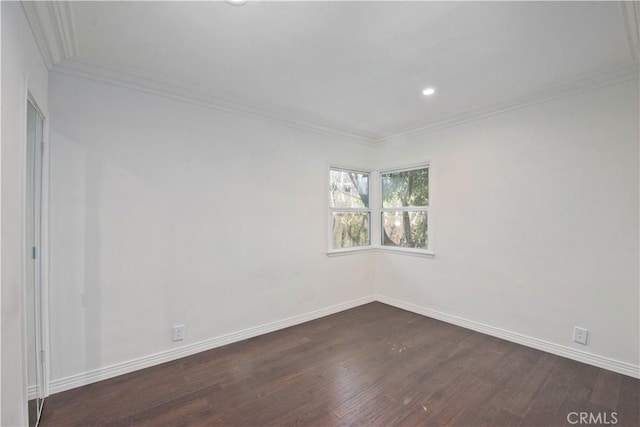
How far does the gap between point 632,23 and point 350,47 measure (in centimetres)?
178

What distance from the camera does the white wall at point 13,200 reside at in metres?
1.35

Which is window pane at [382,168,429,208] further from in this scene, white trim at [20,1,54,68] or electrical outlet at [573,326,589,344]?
white trim at [20,1,54,68]

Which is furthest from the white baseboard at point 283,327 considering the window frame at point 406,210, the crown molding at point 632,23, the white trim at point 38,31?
the crown molding at point 632,23

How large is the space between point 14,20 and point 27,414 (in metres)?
2.17

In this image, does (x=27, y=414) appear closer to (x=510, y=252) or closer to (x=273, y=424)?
(x=273, y=424)

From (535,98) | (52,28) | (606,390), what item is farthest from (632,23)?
(52,28)

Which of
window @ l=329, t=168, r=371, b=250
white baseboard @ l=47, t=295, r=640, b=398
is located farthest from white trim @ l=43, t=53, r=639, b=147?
white baseboard @ l=47, t=295, r=640, b=398

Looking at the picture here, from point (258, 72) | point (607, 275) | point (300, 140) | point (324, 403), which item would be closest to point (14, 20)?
point (258, 72)

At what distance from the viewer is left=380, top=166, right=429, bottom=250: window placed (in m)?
4.04

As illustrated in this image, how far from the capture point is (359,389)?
7.47 ft

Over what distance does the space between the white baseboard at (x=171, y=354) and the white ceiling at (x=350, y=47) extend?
2.41 metres

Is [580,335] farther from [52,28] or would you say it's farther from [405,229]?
[52,28]

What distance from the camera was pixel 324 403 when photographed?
83.1 inches

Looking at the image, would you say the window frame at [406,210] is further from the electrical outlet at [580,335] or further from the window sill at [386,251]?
the electrical outlet at [580,335]
